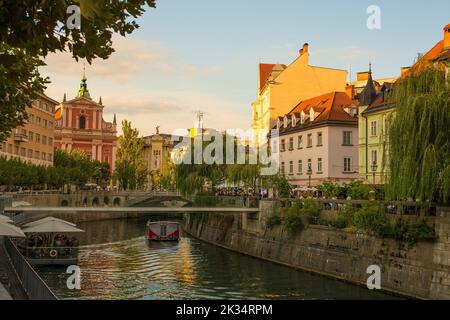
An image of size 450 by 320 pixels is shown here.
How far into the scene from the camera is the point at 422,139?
27.8 meters

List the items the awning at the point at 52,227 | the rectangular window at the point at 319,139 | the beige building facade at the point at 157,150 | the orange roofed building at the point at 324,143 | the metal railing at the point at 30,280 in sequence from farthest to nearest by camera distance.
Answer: the beige building facade at the point at 157,150
the rectangular window at the point at 319,139
the orange roofed building at the point at 324,143
the awning at the point at 52,227
the metal railing at the point at 30,280

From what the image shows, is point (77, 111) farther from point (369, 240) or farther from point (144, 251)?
point (369, 240)

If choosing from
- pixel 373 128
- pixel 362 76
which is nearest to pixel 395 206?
pixel 373 128

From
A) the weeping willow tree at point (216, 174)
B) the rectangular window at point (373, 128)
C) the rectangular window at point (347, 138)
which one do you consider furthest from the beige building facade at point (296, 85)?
the rectangular window at point (373, 128)

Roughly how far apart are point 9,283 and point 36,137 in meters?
78.5

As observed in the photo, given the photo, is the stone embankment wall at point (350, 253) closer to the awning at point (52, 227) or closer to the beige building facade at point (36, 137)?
the awning at point (52, 227)

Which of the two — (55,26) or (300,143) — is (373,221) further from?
(300,143)

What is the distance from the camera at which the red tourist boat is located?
191 ft

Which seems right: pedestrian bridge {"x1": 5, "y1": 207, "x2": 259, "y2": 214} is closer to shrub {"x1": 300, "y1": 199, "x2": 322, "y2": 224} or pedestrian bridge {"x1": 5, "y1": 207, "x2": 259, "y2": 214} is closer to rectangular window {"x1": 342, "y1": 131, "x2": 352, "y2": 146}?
shrub {"x1": 300, "y1": 199, "x2": 322, "y2": 224}

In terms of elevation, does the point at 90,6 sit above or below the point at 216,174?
above

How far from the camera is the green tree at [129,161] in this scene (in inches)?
3971

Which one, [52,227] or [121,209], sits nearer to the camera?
[52,227]

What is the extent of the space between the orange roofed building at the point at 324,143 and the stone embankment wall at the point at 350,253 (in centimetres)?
999
